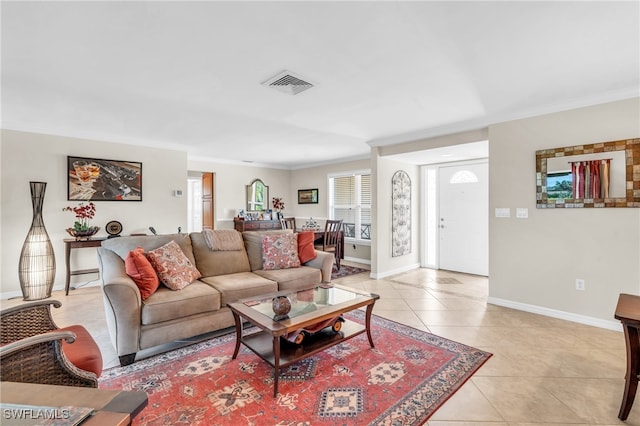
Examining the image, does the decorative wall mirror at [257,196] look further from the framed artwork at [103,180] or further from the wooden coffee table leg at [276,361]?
the wooden coffee table leg at [276,361]

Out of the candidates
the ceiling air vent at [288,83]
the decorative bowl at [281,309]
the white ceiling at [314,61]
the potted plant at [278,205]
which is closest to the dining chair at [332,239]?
the potted plant at [278,205]

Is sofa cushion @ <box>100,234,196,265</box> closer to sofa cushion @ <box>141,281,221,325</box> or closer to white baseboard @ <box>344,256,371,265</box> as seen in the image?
sofa cushion @ <box>141,281,221,325</box>

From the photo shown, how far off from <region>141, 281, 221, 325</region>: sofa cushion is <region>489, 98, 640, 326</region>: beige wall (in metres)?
3.37

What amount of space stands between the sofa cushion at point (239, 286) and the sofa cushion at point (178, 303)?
0.08m

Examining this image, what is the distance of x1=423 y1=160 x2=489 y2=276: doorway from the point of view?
5.15 metres

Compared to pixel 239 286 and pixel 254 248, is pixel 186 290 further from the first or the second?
pixel 254 248

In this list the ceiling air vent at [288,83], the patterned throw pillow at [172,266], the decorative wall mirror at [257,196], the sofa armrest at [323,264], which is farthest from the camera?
the decorative wall mirror at [257,196]

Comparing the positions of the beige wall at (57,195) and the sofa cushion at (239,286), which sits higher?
the beige wall at (57,195)

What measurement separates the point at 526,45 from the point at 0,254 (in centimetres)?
627

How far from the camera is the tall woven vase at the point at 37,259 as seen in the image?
3871 millimetres

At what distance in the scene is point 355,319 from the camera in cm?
321

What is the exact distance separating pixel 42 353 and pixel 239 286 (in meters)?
1.64

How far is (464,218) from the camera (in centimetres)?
537

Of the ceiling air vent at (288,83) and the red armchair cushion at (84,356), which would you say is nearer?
the red armchair cushion at (84,356)
